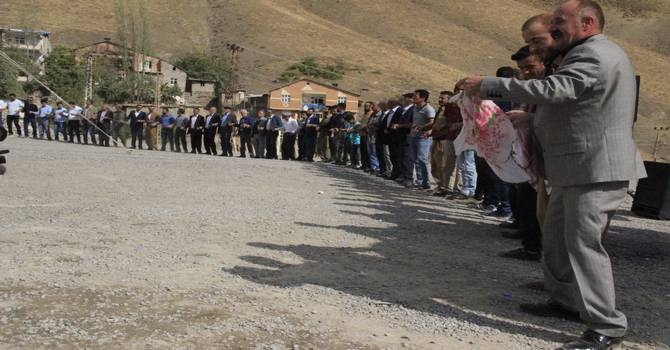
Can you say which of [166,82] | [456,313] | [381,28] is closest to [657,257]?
[456,313]

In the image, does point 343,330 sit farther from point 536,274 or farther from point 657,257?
point 657,257

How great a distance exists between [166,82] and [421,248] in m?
87.6

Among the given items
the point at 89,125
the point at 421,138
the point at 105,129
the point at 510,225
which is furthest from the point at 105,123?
the point at 510,225

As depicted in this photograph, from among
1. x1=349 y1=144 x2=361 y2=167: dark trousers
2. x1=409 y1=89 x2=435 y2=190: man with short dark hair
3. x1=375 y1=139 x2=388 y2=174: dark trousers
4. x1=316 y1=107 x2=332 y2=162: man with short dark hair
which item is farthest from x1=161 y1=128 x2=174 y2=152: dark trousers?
x1=409 y1=89 x2=435 y2=190: man with short dark hair

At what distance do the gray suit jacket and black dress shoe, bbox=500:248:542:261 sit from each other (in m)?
2.49

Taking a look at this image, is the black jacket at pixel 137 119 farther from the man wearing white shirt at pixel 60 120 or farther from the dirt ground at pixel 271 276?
the dirt ground at pixel 271 276

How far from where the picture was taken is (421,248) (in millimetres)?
6367

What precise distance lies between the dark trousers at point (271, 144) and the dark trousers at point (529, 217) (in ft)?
51.3

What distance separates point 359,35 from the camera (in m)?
119

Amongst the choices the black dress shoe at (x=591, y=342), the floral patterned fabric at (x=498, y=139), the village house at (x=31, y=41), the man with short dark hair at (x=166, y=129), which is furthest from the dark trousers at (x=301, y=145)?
the village house at (x=31, y=41)

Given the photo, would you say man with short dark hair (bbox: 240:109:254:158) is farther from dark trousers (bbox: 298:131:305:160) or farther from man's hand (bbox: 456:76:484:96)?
man's hand (bbox: 456:76:484:96)

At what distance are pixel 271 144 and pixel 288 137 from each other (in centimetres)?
62

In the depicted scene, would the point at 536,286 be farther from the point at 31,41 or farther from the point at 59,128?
the point at 31,41

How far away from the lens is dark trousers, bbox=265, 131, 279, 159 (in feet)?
72.0
